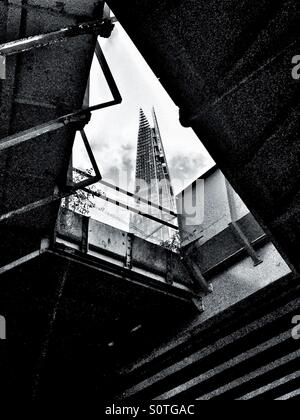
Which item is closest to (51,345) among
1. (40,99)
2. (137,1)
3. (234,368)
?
(234,368)

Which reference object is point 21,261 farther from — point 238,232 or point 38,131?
point 238,232

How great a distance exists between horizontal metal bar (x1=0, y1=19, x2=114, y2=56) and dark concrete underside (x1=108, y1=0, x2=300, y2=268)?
90 cm

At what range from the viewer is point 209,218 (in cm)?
696

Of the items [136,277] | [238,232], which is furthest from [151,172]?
[136,277]

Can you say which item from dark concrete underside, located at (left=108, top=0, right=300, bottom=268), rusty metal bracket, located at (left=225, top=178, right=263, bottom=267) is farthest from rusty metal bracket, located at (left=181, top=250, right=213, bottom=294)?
dark concrete underside, located at (left=108, top=0, right=300, bottom=268)

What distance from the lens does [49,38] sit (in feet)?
11.2

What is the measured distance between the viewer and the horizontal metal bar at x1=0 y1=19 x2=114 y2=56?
10.9ft

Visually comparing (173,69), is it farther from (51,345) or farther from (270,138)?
(51,345)

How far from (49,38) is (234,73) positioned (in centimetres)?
177

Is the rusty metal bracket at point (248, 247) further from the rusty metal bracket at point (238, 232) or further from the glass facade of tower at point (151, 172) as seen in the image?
the glass facade of tower at point (151, 172)

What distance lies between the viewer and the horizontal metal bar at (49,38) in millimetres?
3328

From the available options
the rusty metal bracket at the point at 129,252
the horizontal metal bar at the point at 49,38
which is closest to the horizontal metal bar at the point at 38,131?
the horizontal metal bar at the point at 49,38

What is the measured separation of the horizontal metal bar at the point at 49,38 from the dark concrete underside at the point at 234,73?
35.4 inches

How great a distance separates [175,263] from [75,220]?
211 centimetres
